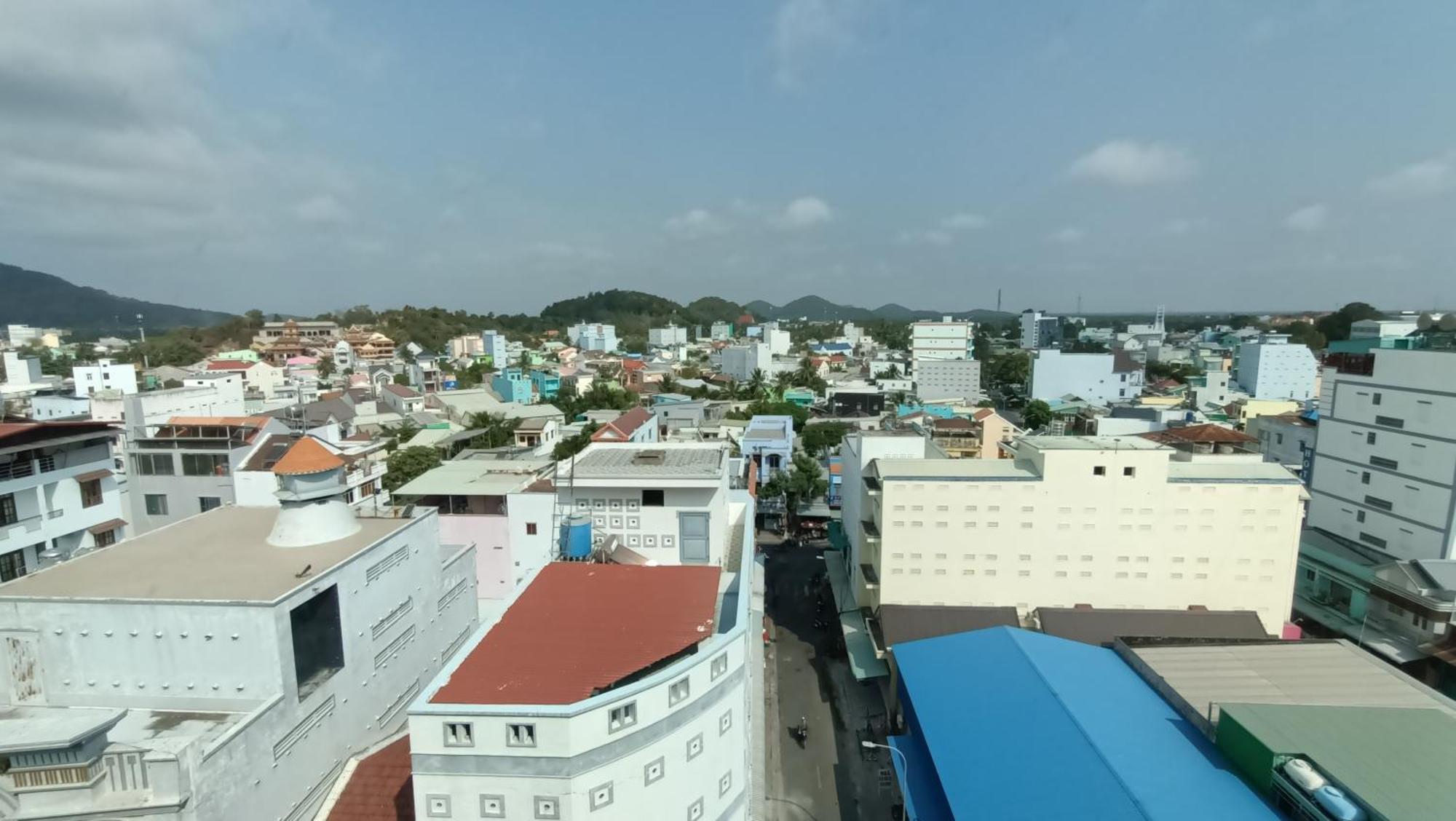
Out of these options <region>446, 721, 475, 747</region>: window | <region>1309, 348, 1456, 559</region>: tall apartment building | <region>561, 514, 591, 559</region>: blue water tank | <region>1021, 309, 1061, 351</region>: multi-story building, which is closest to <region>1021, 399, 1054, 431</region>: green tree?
<region>1309, 348, 1456, 559</region>: tall apartment building

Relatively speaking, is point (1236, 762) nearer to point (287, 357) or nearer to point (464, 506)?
point (464, 506)

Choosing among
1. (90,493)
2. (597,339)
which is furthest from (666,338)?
(90,493)

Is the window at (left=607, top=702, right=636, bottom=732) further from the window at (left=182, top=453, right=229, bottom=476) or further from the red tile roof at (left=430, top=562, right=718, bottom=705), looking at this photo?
the window at (left=182, top=453, right=229, bottom=476)

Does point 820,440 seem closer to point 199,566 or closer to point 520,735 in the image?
point 199,566

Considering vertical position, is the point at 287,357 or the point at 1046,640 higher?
the point at 287,357

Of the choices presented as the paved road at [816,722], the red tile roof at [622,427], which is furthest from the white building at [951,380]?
the paved road at [816,722]

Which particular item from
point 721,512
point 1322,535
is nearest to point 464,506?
point 721,512

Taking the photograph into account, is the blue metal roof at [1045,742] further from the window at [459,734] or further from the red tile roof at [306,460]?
the red tile roof at [306,460]
